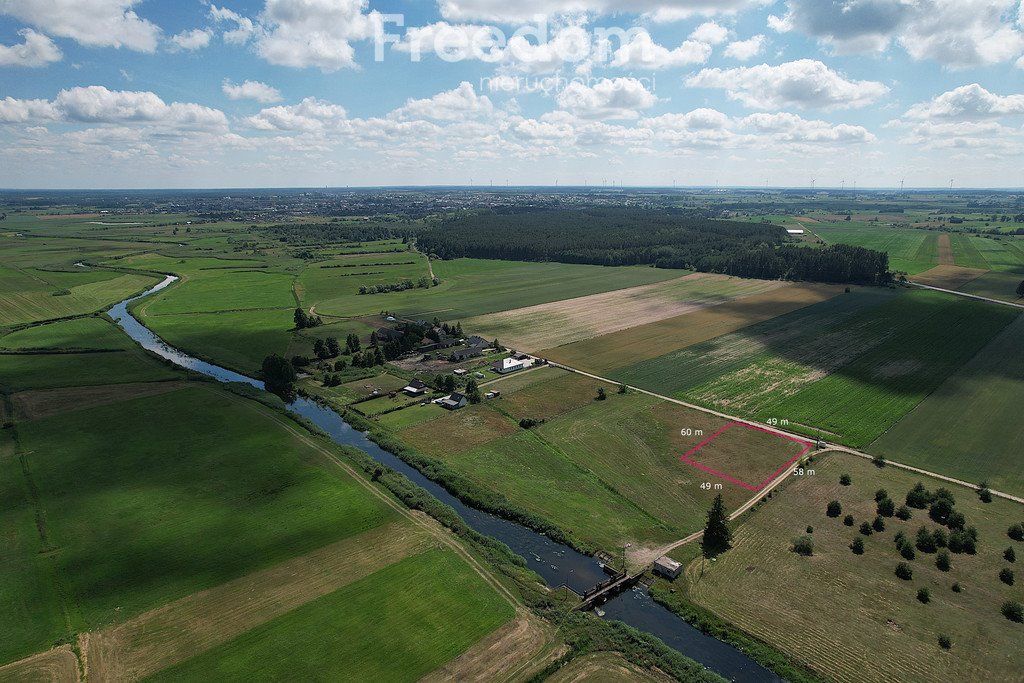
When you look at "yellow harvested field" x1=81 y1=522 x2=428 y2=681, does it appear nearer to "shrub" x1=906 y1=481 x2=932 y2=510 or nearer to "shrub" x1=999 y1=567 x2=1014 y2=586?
"shrub" x1=906 y1=481 x2=932 y2=510

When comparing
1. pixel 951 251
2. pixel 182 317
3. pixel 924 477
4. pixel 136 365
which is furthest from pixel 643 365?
pixel 951 251

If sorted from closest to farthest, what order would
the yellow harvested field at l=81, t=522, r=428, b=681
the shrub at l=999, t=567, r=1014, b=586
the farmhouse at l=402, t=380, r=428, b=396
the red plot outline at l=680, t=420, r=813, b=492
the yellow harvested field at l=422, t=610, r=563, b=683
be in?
the yellow harvested field at l=422, t=610, r=563, b=683 → the yellow harvested field at l=81, t=522, r=428, b=681 → the shrub at l=999, t=567, r=1014, b=586 → the red plot outline at l=680, t=420, r=813, b=492 → the farmhouse at l=402, t=380, r=428, b=396

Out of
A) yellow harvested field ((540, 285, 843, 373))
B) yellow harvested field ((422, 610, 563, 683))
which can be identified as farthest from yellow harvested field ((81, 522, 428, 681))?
yellow harvested field ((540, 285, 843, 373))

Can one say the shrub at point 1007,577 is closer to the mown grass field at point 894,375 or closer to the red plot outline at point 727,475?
the red plot outline at point 727,475

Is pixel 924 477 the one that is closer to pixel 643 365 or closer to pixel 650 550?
pixel 650 550

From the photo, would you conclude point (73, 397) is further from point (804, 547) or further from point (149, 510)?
point (804, 547)

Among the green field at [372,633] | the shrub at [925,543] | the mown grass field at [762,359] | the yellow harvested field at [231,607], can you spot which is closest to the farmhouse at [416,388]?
the mown grass field at [762,359]

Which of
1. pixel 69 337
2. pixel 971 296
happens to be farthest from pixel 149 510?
pixel 971 296
